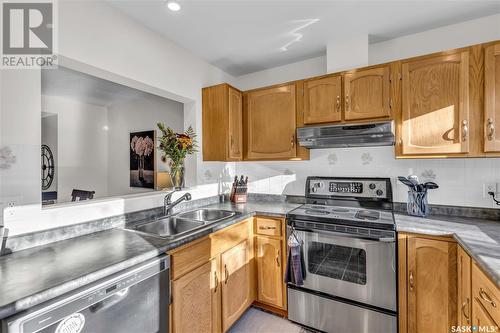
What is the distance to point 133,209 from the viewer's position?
1.80 m

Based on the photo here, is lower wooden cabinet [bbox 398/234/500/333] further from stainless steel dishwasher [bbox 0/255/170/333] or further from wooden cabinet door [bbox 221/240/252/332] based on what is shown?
stainless steel dishwasher [bbox 0/255/170/333]

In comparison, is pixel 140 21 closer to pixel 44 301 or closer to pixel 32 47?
pixel 32 47

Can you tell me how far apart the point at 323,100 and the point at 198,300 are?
1.86m

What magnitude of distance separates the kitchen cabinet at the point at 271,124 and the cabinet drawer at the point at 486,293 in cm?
143

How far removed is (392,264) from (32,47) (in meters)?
2.57

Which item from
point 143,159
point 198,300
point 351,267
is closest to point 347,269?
point 351,267

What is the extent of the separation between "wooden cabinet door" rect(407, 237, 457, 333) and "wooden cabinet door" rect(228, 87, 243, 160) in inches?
63.7

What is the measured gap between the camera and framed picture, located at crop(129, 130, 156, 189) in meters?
3.54

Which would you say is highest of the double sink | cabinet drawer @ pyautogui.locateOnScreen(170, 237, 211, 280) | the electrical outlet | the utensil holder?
the electrical outlet

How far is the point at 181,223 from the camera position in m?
1.95

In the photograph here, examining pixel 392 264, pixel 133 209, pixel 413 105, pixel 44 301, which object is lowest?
pixel 392 264

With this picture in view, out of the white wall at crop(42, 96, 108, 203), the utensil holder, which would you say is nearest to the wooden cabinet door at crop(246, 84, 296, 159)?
the utensil holder

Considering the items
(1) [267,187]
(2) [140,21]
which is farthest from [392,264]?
(2) [140,21]

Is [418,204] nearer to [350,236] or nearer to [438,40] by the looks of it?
[350,236]
